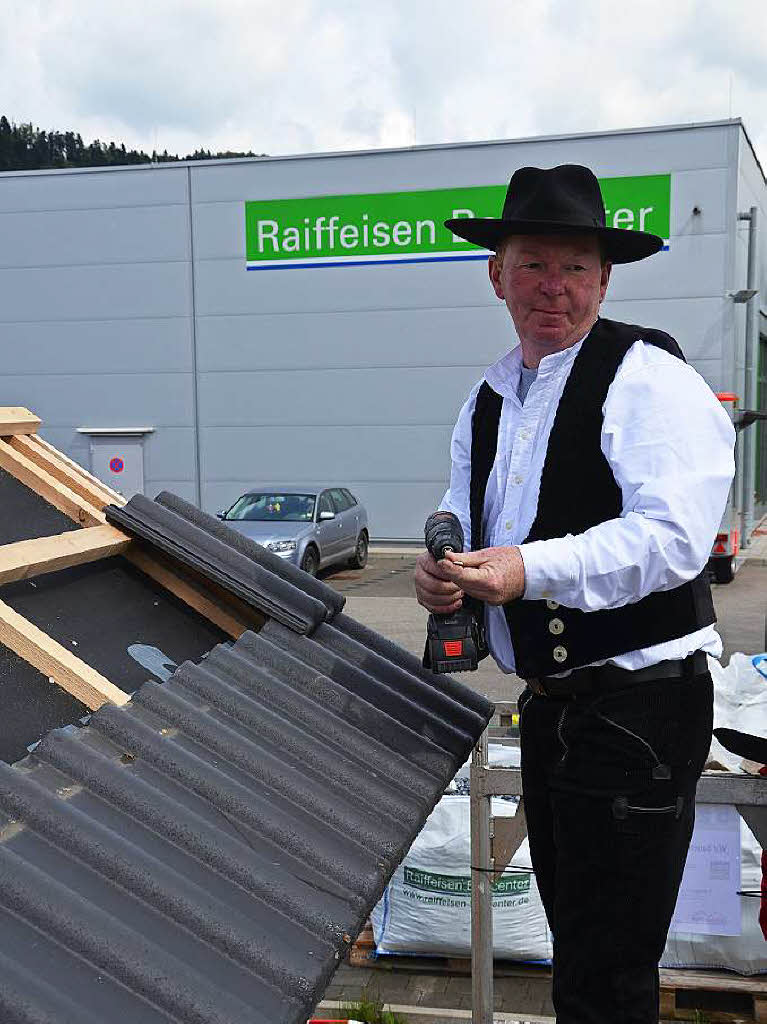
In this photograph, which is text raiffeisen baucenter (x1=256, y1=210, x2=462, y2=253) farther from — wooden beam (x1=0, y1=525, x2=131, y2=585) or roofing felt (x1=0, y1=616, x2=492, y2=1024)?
roofing felt (x1=0, y1=616, x2=492, y2=1024)

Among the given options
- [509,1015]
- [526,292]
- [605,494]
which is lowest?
[509,1015]

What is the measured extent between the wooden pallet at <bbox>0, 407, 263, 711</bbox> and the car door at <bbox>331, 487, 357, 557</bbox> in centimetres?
1432

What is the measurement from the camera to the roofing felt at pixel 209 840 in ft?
4.33

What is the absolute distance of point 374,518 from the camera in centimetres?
2114

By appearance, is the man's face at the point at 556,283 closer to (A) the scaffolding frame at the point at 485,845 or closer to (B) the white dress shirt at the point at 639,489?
(B) the white dress shirt at the point at 639,489

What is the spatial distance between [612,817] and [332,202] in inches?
774

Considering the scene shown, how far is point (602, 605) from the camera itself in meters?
2.05

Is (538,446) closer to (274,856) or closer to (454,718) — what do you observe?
(454,718)

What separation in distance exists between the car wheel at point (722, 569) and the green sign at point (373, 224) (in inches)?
256

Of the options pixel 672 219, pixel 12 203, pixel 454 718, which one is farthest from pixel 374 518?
pixel 454 718

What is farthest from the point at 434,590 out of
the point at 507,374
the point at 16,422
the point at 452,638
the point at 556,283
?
the point at 16,422

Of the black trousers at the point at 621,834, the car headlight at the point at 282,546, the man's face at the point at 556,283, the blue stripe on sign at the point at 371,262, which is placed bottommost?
the car headlight at the point at 282,546

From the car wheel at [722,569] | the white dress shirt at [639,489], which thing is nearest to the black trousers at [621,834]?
the white dress shirt at [639,489]

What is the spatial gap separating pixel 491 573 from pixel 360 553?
16468mm
